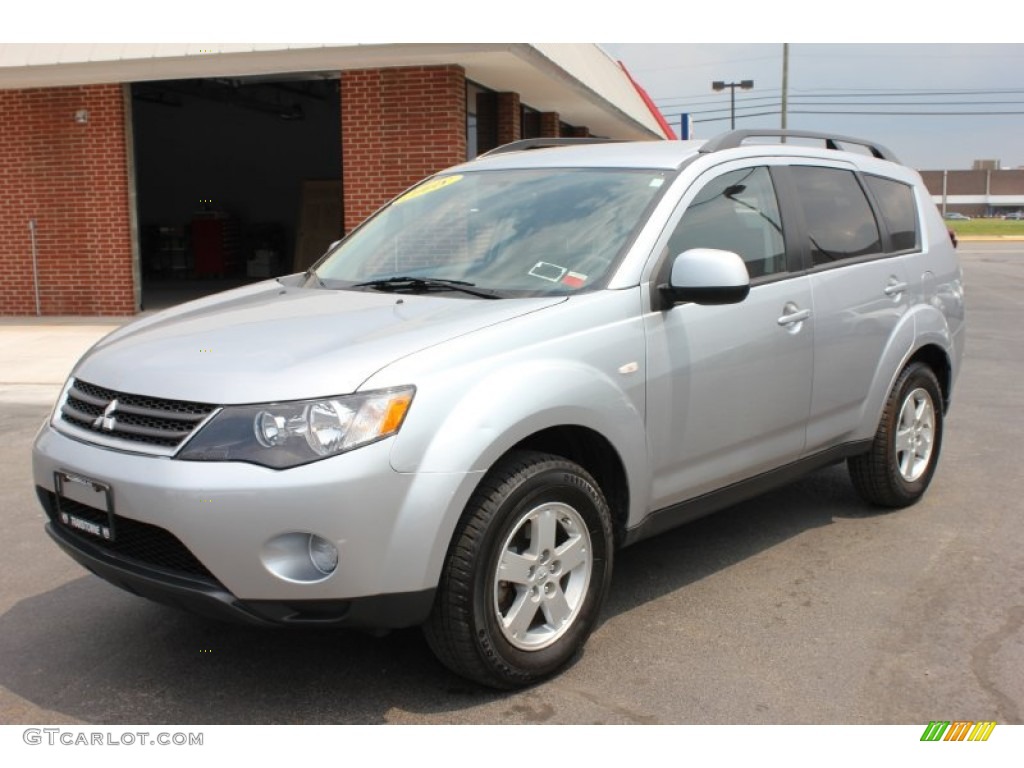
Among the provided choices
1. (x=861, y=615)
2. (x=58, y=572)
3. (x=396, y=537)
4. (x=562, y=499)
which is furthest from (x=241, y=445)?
(x=861, y=615)

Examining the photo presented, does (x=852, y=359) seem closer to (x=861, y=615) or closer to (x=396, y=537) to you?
(x=861, y=615)

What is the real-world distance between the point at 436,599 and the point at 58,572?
236 cm

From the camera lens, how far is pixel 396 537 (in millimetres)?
3164

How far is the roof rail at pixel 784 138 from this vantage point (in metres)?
4.67

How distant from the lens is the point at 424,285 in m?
4.16

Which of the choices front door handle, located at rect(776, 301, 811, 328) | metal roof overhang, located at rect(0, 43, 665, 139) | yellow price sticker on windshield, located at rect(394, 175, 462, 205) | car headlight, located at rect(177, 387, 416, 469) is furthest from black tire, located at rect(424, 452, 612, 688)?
metal roof overhang, located at rect(0, 43, 665, 139)

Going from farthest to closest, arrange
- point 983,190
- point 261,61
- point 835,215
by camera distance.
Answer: point 983,190 → point 261,61 → point 835,215


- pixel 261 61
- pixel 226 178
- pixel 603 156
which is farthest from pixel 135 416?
pixel 226 178

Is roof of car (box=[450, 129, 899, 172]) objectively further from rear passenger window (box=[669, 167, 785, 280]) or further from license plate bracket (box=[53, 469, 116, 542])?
license plate bracket (box=[53, 469, 116, 542])

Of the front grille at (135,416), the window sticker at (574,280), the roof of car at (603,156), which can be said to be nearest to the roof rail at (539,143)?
the roof of car at (603,156)

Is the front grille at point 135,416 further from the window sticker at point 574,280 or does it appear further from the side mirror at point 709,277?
the side mirror at point 709,277

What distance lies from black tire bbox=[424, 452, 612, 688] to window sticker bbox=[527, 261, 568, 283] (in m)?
0.76

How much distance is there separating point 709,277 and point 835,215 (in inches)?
64.4

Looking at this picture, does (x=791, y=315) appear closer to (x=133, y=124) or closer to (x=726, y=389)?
(x=726, y=389)
